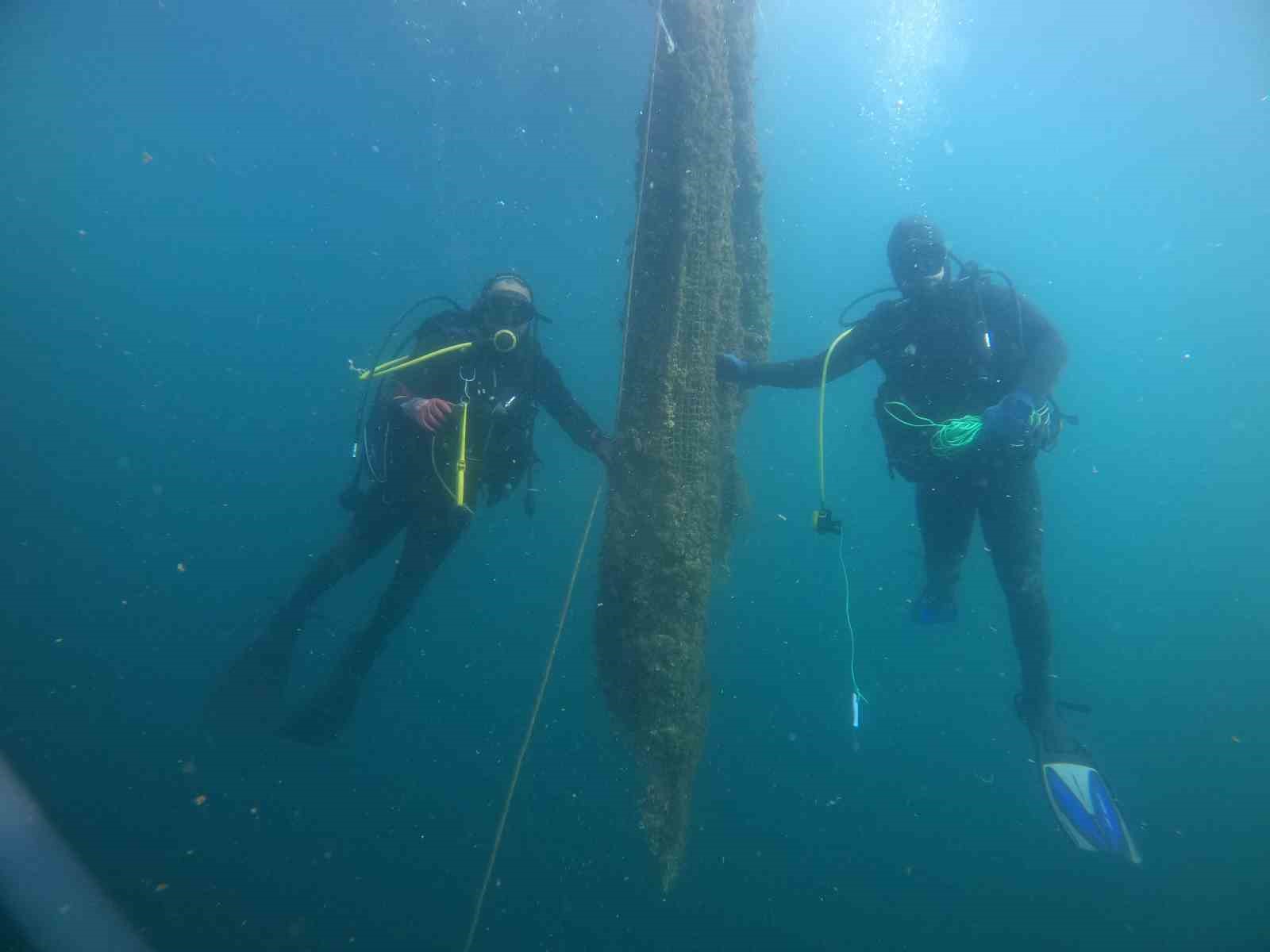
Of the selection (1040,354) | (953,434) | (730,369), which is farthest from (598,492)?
(1040,354)

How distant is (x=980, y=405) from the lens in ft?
16.0

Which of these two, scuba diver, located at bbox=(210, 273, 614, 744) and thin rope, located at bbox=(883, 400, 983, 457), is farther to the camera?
scuba diver, located at bbox=(210, 273, 614, 744)

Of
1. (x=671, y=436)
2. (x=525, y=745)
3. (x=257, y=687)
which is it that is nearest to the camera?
(x=525, y=745)

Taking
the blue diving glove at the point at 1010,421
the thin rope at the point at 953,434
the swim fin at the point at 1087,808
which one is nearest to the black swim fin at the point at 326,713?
the thin rope at the point at 953,434

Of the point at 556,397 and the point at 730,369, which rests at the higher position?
the point at 730,369

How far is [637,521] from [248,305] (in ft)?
259

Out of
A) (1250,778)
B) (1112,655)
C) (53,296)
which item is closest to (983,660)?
(1250,778)

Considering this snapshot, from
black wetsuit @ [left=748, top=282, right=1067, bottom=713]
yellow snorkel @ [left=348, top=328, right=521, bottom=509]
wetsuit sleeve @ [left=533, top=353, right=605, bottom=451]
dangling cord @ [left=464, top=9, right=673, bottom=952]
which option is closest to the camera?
dangling cord @ [left=464, top=9, right=673, bottom=952]

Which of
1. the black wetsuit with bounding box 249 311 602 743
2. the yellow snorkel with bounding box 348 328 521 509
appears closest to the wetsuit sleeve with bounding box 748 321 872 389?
the black wetsuit with bounding box 249 311 602 743

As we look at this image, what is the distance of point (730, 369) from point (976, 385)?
208 cm

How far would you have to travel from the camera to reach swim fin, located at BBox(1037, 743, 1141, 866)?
4410 millimetres

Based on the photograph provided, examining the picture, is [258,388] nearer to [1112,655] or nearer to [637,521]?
[637,521]

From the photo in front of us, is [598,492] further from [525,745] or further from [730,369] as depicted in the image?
[525,745]

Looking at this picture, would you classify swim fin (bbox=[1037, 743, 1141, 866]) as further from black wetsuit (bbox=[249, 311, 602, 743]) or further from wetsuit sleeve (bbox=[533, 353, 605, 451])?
Answer: wetsuit sleeve (bbox=[533, 353, 605, 451])
